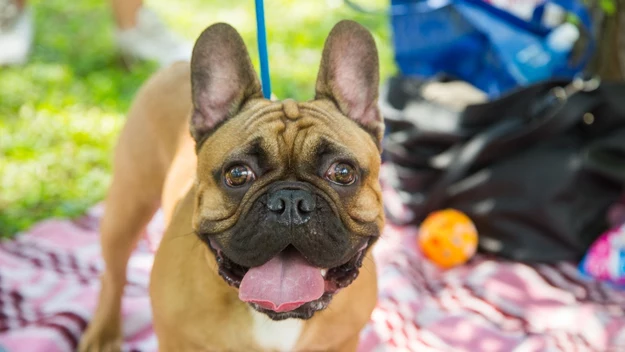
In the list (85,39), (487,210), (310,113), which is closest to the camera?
(310,113)

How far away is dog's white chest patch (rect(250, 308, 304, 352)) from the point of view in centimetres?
→ 214

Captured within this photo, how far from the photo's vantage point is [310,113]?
2.18m

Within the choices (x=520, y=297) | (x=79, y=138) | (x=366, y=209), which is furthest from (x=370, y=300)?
(x=79, y=138)

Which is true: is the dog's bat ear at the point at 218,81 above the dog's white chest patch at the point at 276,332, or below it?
above

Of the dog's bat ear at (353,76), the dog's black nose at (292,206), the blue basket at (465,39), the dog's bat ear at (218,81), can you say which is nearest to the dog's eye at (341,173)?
the dog's black nose at (292,206)

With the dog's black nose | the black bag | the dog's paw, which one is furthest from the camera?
the black bag

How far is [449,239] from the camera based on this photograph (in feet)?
11.9

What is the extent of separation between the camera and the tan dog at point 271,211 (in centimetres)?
190

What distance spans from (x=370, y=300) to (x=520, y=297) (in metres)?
1.38

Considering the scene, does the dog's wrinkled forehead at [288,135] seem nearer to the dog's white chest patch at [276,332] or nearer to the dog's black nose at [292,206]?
the dog's black nose at [292,206]

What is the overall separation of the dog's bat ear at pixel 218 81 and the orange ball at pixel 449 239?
5.30ft

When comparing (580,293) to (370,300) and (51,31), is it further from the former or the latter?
(51,31)

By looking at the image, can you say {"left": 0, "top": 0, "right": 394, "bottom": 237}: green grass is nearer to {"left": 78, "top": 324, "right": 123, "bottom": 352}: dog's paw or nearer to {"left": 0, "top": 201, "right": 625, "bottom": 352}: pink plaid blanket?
{"left": 0, "top": 201, "right": 625, "bottom": 352}: pink plaid blanket

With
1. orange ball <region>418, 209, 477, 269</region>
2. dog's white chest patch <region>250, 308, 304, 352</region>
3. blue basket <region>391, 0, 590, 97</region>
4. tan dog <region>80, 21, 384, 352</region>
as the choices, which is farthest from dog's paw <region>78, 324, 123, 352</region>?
blue basket <region>391, 0, 590, 97</region>
